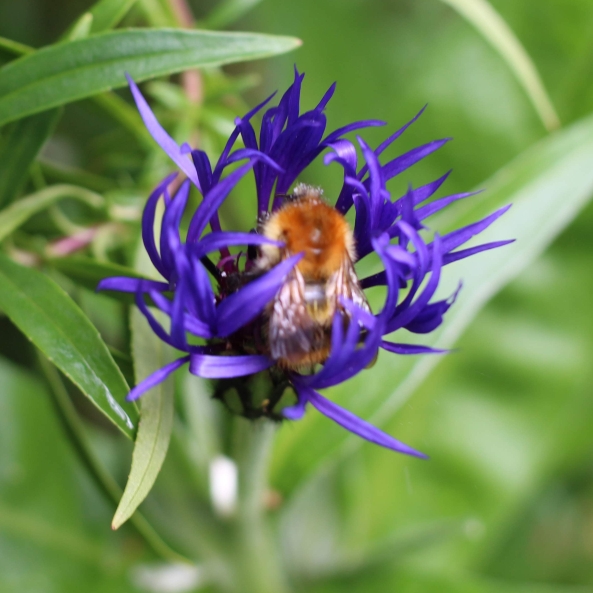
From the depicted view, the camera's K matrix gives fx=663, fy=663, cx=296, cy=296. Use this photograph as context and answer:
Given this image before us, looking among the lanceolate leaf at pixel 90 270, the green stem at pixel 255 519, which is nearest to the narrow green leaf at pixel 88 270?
the lanceolate leaf at pixel 90 270

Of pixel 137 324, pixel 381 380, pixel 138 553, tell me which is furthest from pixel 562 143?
pixel 138 553

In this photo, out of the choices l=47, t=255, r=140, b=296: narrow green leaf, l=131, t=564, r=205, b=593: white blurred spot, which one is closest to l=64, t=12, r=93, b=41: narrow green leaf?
l=47, t=255, r=140, b=296: narrow green leaf

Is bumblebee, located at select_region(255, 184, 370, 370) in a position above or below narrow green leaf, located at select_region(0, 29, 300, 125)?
below

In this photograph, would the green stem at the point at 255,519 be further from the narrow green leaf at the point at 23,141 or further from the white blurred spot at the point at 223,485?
the narrow green leaf at the point at 23,141

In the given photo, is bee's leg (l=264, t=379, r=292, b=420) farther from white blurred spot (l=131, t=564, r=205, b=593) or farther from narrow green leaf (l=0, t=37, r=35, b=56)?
white blurred spot (l=131, t=564, r=205, b=593)

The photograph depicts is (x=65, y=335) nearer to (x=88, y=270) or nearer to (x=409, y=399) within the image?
(x=88, y=270)

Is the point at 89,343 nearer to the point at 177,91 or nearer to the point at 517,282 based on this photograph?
the point at 177,91
